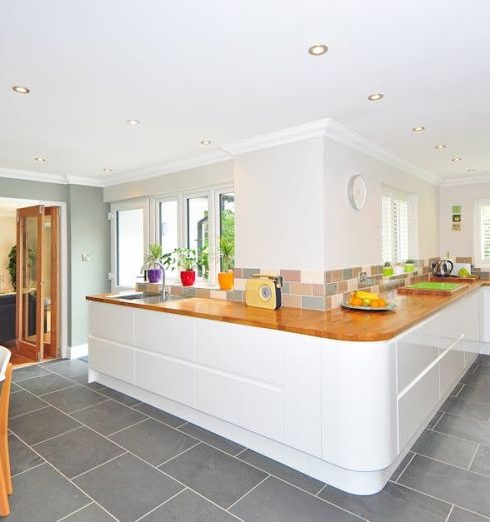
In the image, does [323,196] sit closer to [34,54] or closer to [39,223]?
[34,54]

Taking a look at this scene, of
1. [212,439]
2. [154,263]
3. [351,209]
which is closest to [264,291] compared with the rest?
[351,209]

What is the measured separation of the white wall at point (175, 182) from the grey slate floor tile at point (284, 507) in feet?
8.64

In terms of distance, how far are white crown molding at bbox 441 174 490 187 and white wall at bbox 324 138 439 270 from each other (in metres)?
1.37

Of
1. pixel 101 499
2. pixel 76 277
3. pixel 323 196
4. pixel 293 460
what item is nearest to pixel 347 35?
pixel 323 196

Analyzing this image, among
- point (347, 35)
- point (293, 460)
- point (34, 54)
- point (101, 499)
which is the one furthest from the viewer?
point (293, 460)

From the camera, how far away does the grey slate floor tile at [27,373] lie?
162 inches

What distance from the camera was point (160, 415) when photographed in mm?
3111

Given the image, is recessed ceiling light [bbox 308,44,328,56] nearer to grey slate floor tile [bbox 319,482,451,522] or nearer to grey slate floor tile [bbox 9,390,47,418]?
grey slate floor tile [bbox 319,482,451,522]

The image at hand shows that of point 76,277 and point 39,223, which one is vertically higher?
point 39,223

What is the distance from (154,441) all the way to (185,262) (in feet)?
6.38

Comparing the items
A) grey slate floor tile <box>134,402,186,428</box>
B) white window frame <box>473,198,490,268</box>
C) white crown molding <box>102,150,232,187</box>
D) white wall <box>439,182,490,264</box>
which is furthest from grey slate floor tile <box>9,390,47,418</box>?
white window frame <box>473,198,490,268</box>

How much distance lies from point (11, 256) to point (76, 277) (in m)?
2.81

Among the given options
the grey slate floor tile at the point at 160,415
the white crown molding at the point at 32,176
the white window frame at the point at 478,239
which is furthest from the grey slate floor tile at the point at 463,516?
the white crown molding at the point at 32,176

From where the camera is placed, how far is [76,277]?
4938mm
